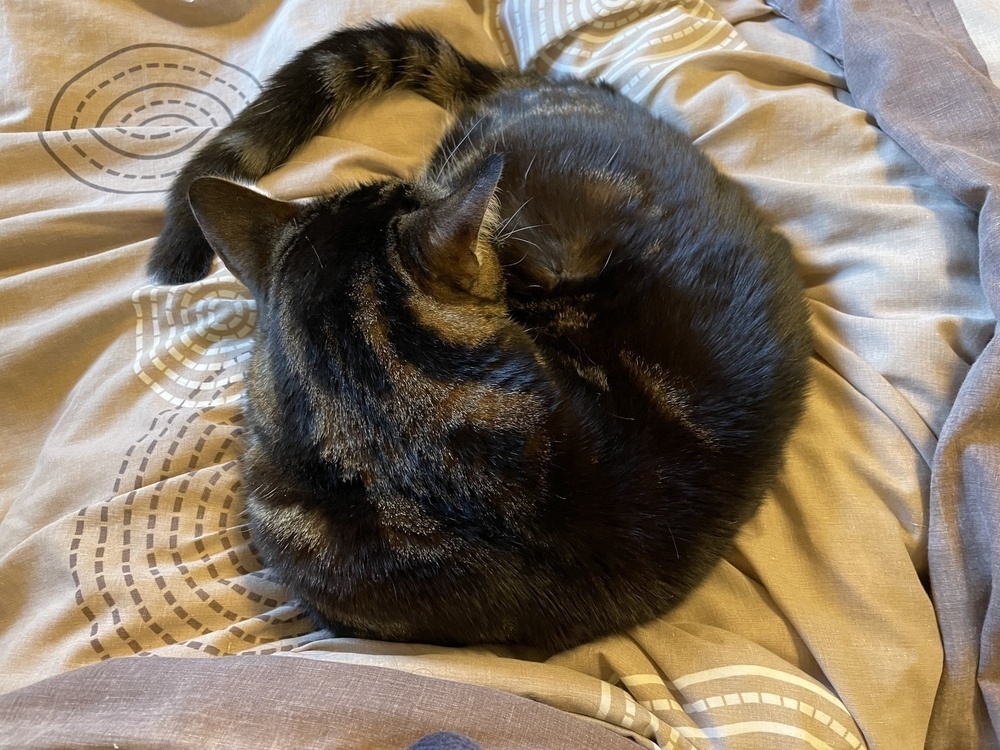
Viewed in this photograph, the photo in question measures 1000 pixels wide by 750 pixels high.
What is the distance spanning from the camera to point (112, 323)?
1.00 metres

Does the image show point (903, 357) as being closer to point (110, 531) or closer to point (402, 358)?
point (402, 358)

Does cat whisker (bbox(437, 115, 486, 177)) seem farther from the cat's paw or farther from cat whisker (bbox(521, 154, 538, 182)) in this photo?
the cat's paw

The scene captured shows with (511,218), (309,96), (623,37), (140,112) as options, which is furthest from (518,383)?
(140,112)

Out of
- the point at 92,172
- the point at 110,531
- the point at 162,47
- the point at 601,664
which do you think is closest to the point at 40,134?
the point at 92,172

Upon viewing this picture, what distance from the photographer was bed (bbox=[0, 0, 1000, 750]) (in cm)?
72

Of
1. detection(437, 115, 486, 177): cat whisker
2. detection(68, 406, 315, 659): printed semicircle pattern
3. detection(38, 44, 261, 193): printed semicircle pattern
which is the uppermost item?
detection(38, 44, 261, 193): printed semicircle pattern

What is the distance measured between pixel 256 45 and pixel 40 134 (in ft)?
1.34

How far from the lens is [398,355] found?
0.73 m

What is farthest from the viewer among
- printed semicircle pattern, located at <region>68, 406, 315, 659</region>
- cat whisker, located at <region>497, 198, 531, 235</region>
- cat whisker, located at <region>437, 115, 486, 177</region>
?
cat whisker, located at <region>437, 115, 486, 177</region>

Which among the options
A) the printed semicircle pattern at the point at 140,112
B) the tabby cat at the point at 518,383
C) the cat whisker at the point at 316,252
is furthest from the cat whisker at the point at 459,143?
the printed semicircle pattern at the point at 140,112

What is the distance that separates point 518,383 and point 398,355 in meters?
0.14

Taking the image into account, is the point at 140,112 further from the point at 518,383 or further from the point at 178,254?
the point at 518,383

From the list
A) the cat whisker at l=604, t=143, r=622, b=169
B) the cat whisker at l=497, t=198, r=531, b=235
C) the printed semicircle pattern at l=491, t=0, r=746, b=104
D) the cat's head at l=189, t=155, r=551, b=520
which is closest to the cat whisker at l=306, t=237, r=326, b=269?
the cat's head at l=189, t=155, r=551, b=520

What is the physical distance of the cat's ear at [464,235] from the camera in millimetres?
691
